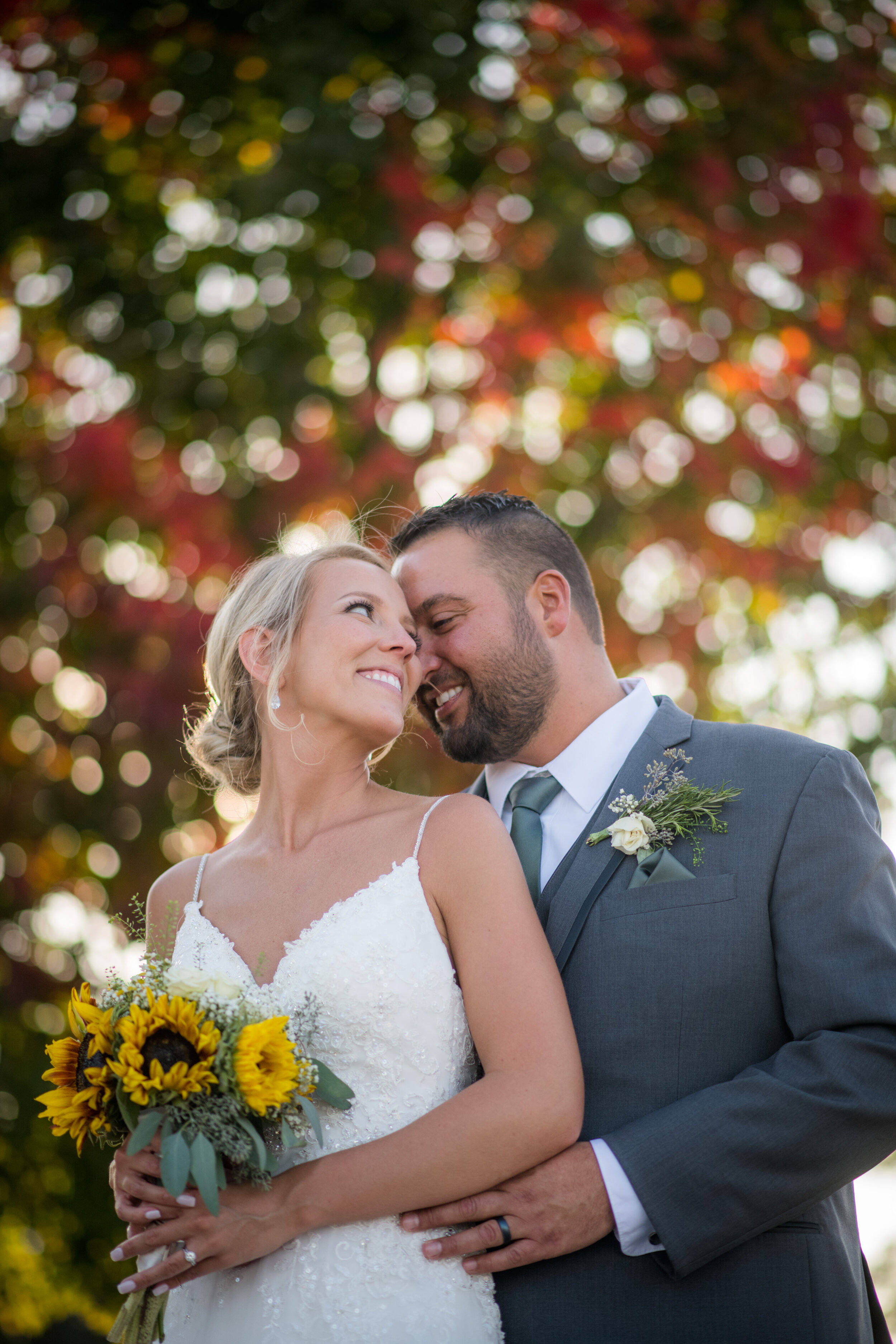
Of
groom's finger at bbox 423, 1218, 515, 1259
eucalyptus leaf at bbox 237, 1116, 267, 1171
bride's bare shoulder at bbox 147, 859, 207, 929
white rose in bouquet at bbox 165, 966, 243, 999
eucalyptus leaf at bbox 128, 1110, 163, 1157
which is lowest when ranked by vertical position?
bride's bare shoulder at bbox 147, 859, 207, 929

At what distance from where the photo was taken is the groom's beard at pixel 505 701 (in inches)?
145

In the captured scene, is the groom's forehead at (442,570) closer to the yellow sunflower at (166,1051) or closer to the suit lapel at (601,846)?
the suit lapel at (601,846)

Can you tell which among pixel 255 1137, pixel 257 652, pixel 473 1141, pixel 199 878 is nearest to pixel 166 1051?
pixel 255 1137

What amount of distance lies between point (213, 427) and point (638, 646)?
2274 mm

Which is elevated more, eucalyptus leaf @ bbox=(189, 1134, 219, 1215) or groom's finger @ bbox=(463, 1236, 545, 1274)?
eucalyptus leaf @ bbox=(189, 1134, 219, 1215)

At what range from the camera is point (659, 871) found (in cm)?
297

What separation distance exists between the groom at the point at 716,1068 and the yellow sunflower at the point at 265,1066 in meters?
0.56

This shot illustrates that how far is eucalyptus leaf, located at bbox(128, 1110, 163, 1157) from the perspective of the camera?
7.88 feet

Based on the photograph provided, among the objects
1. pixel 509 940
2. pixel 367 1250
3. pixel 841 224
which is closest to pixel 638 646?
pixel 841 224

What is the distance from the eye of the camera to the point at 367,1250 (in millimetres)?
2730

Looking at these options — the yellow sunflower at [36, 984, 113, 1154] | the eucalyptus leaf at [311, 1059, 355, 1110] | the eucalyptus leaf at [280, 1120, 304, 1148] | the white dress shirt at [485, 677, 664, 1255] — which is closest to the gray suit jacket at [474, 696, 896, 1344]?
the white dress shirt at [485, 677, 664, 1255]

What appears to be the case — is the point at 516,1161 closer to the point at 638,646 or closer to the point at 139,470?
the point at 638,646

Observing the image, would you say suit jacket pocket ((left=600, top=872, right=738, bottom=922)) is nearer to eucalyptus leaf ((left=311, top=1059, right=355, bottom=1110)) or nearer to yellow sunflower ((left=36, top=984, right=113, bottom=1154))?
eucalyptus leaf ((left=311, top=1059, right=355, bottom=1110))

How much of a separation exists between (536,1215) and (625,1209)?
21cm
